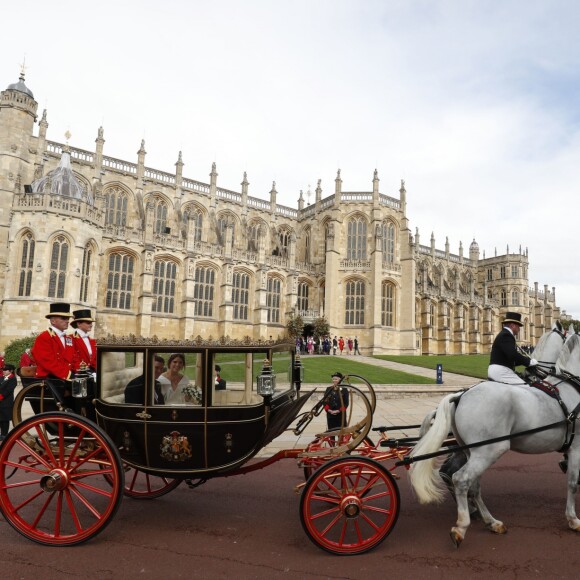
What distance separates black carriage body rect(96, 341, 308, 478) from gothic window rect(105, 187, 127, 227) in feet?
109

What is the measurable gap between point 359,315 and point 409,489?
113ft

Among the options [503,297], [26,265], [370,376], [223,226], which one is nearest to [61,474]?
[370,376]

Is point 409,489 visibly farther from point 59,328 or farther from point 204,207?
point 204,207

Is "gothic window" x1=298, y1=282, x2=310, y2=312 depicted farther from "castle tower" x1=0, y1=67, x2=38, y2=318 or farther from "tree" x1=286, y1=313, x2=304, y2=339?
"castle tower" x1=0, y1=67, x2=38, y2=318

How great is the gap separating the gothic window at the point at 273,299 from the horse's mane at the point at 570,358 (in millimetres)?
34959

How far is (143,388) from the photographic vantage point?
5.02m

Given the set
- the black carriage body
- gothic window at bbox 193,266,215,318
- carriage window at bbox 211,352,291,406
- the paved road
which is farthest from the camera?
gothic window at bbox 193,266,215,318

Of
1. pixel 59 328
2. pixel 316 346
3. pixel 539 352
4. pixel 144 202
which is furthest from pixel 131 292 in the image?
pixel 539 352

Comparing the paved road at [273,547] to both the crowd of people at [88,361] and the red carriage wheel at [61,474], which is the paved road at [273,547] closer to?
the red carriage wheel at [61,474]

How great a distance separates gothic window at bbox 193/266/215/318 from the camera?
3702 cm

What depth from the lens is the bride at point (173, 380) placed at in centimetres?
505

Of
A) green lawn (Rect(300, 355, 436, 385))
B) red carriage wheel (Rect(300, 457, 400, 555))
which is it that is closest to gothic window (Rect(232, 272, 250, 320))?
green lawn (Rect(300, 355, 436, 385))

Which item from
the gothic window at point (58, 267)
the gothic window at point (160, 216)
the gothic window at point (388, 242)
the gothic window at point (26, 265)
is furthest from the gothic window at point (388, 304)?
the gothic window at point (26, 265)

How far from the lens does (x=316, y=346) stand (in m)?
38.7
